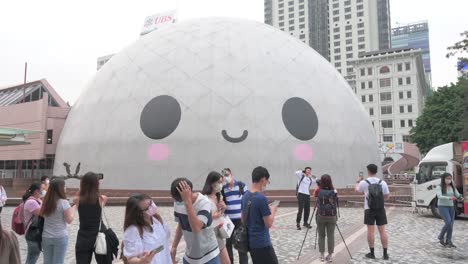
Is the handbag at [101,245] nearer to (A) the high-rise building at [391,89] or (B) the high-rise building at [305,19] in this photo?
(A) the high-rise building at [391,89]

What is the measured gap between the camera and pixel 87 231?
4.92 m

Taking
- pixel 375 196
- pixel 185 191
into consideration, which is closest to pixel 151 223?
pixel 185 191

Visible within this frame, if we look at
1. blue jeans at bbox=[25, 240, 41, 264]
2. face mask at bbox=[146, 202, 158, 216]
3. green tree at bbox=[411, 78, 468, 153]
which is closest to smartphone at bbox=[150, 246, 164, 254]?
face mask at bbox=[146, 202, 158, 216]

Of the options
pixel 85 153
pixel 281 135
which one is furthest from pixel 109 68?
pixel 281 135

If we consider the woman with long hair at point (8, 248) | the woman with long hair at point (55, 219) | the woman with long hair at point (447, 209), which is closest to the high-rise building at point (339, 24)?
the woman with long hair at point (447, 209)

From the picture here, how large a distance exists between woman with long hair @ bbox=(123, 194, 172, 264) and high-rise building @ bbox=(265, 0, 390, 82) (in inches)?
4734

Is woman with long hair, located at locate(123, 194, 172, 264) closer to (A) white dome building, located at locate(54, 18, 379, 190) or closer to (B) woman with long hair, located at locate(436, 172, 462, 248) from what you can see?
(B) woman with long hair, located at locate(436, 172, 462, 248)

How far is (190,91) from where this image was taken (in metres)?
20.7

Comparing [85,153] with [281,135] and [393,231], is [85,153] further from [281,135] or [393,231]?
[393,231]

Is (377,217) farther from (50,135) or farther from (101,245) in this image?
(50,135)

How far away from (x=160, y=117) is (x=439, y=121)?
108ft

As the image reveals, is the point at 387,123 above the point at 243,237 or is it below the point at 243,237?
above

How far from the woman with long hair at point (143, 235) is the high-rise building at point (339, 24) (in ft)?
394

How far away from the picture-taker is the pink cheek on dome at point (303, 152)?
19984mm
